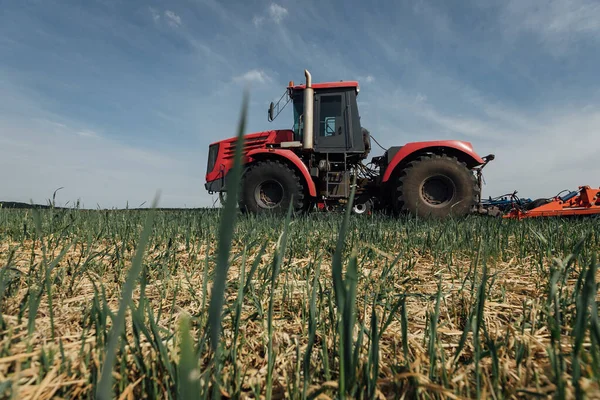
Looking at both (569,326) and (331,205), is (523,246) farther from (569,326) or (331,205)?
(331,205)

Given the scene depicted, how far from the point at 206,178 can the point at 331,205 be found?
2.85 metres

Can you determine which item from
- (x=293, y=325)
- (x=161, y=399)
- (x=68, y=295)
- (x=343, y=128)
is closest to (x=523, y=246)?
(x=293, y=325)

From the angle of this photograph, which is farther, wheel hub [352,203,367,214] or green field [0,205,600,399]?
wheel hub [352,203,367,214]

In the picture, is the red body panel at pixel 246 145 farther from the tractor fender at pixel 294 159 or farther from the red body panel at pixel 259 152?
the tractor fender at pixel 294 159

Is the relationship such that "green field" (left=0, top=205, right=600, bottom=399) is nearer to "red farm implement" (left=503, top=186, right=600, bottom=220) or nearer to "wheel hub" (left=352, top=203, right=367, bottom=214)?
"wheel hub" (left=352, top=203, right=367, bottom=214)

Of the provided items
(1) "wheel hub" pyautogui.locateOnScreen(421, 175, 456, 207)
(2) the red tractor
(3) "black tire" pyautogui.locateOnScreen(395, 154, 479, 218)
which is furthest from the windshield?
(1) "wheel hub" pyautogui.locateOnScreen(421, 175, 456, 207)

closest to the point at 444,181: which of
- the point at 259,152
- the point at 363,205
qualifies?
the point at 363,205

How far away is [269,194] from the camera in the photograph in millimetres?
6121

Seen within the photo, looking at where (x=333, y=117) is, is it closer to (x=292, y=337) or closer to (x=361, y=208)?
(x=361, y=208)

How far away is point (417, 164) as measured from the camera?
18.0 ft

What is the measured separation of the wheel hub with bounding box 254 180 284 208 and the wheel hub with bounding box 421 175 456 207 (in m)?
2.49

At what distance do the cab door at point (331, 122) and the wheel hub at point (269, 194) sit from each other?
3.45ft

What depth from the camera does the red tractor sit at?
5477 millimetres

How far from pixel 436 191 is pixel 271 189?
286cm
